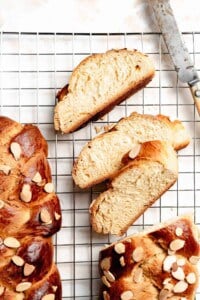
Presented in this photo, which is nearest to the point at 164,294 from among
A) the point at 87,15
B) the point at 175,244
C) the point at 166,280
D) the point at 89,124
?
the point at 166,280

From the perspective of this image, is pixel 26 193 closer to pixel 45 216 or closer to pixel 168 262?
pixel 45 216

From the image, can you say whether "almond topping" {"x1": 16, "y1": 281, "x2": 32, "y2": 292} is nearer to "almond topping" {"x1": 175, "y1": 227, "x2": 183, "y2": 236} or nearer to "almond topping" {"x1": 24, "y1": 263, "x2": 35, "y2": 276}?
"almond topping" {"x1": 24, "y1": 263, "x2": 35, "y2": 276}

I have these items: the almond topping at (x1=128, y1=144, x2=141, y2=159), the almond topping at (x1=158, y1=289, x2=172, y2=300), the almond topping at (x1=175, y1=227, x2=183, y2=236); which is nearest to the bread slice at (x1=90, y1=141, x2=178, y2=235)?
the almond topping at (x1=128, y1=144, x2=141, y2=159)

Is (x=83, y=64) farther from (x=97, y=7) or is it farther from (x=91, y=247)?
(x=91, y=247)

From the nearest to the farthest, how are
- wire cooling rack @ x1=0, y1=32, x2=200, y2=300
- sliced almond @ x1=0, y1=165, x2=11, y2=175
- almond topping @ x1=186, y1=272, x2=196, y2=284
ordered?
sliced almond @ x1=0, y1=165, x2=11, y2=175 < almond topping @ x1=186, y1=272, x2=196, y2=284 < wire cooling rack @ x1=0, y1=32, x2=200, y2=300

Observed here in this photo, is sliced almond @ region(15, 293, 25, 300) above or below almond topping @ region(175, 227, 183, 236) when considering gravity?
below

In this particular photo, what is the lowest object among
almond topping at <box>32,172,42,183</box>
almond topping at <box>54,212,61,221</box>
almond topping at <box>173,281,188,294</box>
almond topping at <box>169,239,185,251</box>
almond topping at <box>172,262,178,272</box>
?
almond topping at <box>173,281,188,294</box>

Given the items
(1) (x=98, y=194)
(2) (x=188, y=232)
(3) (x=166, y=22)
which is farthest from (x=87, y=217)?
(3) (x=166, y=22)

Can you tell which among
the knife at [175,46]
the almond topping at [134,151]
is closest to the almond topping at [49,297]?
the almond topping at [134,151]
